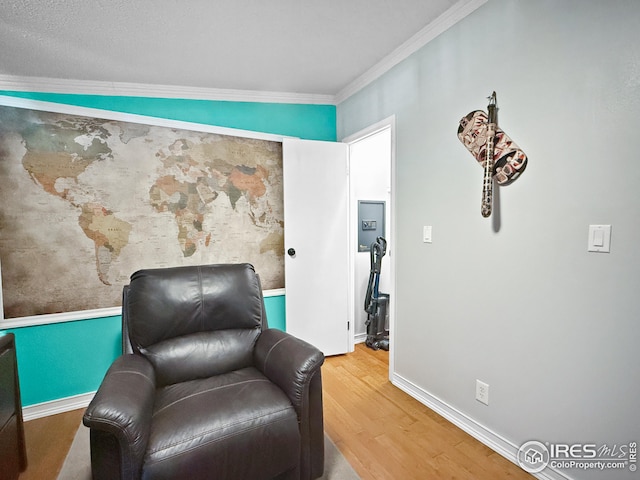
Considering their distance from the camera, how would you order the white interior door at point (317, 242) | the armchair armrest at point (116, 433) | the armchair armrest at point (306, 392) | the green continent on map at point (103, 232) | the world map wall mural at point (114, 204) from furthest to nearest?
1. the white interior door at point (317, 242)
2. the green continent on map at point (103, 232)
3. the world map wall mural at point (114, 204)
4. the armchair armrest at point (306, 392)
5. the armchair armrest at point (116, 433)

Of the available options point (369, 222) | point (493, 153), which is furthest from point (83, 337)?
point (493, 153)

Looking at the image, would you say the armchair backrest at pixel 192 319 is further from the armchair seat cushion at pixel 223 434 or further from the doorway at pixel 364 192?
the doorway at pixel 364 192

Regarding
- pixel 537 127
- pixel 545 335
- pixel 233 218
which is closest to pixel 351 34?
pixel 537 127

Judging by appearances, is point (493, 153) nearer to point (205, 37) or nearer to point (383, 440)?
point (383, 440)

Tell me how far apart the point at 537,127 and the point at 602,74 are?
0.29 metres

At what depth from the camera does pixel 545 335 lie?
1521 mm

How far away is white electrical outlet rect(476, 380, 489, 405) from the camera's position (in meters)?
1.80

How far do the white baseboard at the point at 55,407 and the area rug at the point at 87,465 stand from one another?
0.50 m

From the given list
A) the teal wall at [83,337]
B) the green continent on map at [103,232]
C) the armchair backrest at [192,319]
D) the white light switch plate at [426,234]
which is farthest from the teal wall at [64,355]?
the white light switch plate at [426,234]

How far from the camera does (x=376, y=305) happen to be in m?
3.25

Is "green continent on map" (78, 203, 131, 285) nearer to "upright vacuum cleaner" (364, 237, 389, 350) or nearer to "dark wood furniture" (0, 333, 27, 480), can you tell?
"dark wood furniture" (0, 333, 27, 480)

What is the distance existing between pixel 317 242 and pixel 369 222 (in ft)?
2.54
